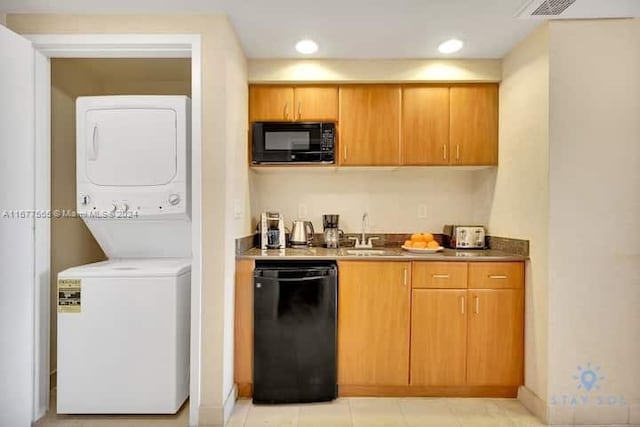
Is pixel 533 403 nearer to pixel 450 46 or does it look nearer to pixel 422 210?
pixel 422 210

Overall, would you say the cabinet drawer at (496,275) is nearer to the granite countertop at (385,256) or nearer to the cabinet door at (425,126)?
the granite countertop at (385,256)

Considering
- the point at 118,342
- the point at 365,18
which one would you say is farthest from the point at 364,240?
the point at 118,342

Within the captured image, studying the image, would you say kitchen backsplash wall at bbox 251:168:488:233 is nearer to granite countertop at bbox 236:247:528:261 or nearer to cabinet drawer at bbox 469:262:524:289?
granite countertop at bbox 236:247:528:261

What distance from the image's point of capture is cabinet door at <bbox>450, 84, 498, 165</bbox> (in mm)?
2979

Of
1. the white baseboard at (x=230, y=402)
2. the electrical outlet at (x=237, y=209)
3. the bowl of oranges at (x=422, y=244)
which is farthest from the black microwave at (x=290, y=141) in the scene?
the white baseboard at (x=230, y=402)

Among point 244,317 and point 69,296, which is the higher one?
point 69,296

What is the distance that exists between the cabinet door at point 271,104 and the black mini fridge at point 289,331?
3.80 ft

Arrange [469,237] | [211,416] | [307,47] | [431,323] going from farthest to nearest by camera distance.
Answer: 1. [469,237]
2. [307,47]
3. [431,323]
4. [211,416]

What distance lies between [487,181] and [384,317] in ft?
4.56

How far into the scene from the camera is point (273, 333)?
8.36 feet

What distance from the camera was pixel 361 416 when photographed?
7.98ft

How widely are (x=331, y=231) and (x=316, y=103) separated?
100cm

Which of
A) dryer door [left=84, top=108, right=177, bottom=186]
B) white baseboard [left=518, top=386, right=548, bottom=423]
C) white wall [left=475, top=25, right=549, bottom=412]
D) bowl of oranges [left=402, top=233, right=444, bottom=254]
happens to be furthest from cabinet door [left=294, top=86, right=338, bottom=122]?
white baseboard [left=518, top=386, right=548, bottom=423]

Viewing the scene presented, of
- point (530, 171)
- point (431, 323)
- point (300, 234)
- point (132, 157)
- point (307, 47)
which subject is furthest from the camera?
point (300, 234)
